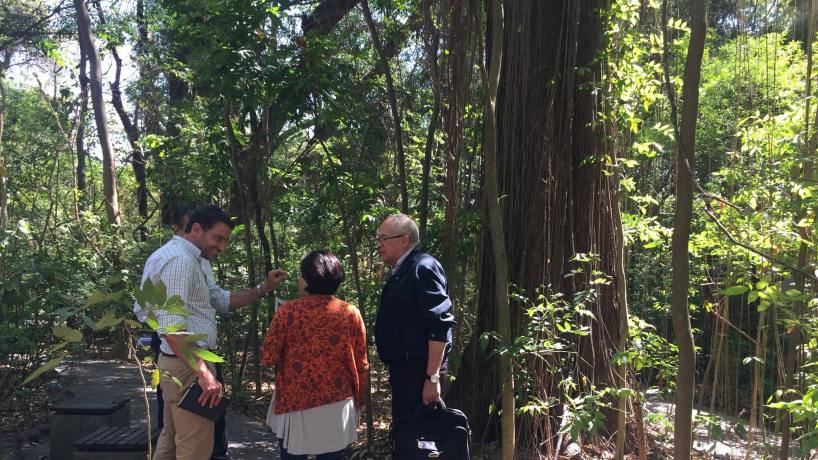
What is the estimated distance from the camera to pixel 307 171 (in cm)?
601

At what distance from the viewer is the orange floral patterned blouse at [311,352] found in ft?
11.2

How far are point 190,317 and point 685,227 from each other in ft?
7.62

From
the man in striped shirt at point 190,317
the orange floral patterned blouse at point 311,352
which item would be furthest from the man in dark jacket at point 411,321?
the man in striped shirt at point 190,317

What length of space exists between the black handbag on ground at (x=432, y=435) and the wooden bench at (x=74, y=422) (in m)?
2.22

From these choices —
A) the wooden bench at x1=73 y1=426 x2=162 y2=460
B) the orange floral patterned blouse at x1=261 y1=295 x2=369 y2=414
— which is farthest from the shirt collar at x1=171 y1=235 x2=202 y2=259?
the wooden bench at x1=73 y1=426 x2=162 y2=460

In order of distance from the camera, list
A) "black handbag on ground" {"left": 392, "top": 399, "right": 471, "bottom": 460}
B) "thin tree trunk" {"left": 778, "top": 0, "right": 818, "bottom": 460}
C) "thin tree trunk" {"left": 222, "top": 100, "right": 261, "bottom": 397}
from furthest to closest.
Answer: "thin tree trunk" {"left": 222, "top": 100, "right": 261, "bottom": 397}
"black handbag on ground" {"left": 392, "top": 399, "right": 471, "bottom": 460}
"thin tree trunk" {"left": 778, "top": 0, "right": 818, "bottom": 460}

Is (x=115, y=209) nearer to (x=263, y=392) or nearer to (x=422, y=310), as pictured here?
(x=263, y=392)

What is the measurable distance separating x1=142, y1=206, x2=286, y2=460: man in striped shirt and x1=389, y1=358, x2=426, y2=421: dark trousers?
34.0 inches

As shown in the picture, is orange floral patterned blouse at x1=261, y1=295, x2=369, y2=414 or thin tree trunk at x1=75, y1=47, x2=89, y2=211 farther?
thin tree trunk at x1=75, y1=47, x2=89, y2=211

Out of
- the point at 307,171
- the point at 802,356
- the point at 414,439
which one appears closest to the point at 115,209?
the point at 307,171

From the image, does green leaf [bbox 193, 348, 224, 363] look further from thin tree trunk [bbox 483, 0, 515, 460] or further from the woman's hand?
thin tree trunk [bbox 483, 0, 515, 460]

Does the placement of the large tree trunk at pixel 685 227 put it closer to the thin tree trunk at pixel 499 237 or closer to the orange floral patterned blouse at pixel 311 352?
the thin tree trunk at pixel 499 237

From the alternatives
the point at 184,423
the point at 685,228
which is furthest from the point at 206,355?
the point at 184,423

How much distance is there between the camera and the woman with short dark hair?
3.42m
